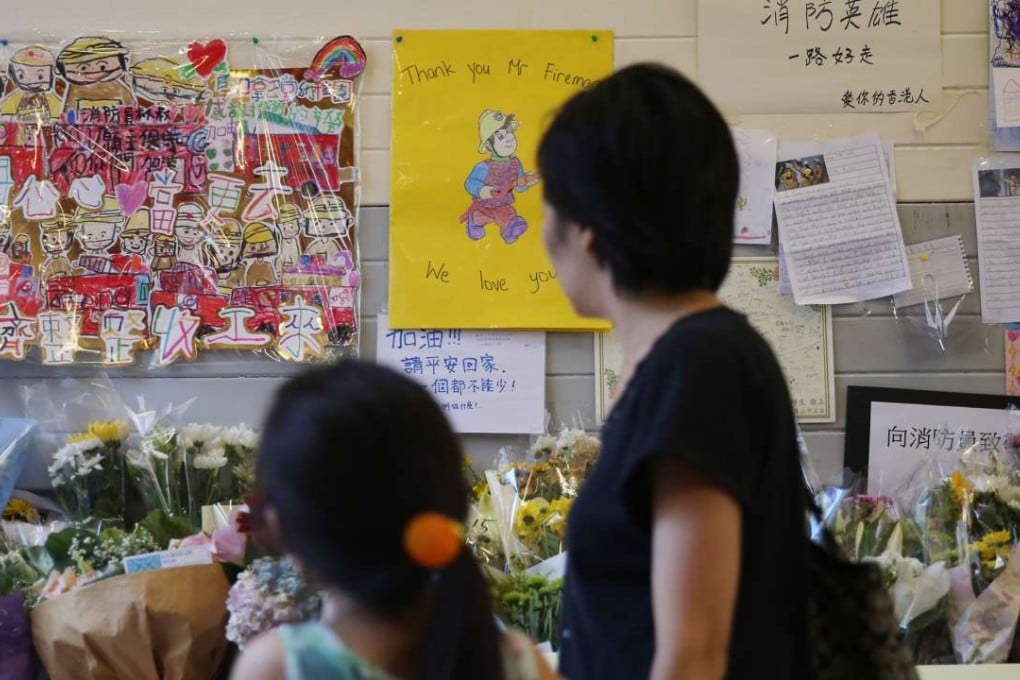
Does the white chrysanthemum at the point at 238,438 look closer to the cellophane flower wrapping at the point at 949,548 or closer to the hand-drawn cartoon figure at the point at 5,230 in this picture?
the hand-drawn cartoon figure at the point at 5,230

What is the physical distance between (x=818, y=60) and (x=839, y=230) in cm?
39

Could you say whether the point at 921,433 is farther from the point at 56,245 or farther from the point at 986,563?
the point at 56,245

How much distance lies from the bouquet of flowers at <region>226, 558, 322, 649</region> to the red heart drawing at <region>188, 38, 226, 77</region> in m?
1.26

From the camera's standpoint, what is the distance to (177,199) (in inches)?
93.2

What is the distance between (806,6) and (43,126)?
5.73 feet

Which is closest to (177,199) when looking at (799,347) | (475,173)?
(475,173)

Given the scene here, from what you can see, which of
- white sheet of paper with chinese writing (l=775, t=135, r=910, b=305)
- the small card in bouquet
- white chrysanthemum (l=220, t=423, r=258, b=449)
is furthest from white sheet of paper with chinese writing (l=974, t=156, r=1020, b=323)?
the small card in bouquet

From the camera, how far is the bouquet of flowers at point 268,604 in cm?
158

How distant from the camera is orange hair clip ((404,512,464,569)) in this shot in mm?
806

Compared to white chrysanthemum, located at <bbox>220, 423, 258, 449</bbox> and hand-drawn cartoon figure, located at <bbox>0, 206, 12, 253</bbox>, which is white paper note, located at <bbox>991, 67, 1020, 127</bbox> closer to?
white chrysanthemum, located at <bbox>220, 423, 258, 449</bbox>

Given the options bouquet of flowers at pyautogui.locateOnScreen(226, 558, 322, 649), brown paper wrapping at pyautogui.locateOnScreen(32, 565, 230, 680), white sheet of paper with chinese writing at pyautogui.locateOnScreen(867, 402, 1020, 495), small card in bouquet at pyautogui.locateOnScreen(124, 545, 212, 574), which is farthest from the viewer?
white sheet of paper with chinese writing at pyautogui.locateOnScreen(867, 402, 1020, 495)

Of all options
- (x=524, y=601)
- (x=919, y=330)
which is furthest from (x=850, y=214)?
(x=524, y=601)

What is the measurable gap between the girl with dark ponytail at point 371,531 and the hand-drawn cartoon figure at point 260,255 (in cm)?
152

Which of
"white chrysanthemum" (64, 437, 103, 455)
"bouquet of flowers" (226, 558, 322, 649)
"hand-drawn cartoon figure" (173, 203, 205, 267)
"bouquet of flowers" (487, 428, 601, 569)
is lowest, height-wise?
"bouquet of flowers" (226, 558, 322, 649)
